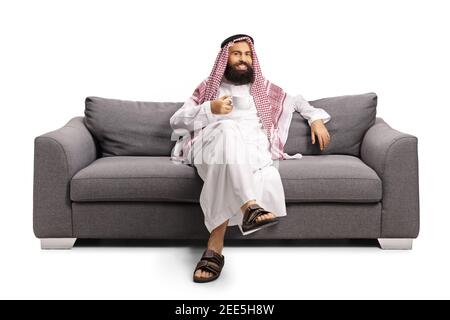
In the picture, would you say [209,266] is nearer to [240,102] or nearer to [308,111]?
[240,102]

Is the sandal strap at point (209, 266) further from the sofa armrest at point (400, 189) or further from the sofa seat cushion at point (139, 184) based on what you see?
the sofa armrest at point (400, 189)

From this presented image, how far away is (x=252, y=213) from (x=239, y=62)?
56.8 inches

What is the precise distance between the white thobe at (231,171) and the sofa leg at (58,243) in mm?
945

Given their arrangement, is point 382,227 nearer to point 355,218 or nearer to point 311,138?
point 355,218

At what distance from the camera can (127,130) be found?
5594mm

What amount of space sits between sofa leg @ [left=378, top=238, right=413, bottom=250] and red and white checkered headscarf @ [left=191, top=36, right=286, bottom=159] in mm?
958

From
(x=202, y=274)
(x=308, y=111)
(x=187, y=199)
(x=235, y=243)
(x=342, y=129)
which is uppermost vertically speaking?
(x=308, y=111)

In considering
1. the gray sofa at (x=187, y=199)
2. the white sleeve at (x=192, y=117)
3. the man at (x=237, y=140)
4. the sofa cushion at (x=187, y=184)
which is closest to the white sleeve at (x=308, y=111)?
the man at (x=237, y=140)

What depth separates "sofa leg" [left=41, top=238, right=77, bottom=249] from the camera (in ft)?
16.1

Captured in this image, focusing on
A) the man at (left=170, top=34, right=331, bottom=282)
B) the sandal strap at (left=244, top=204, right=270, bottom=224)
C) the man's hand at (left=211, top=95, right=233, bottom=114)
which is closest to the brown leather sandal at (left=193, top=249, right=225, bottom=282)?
the man at (left=170, top=34, right=331, bottom=282)

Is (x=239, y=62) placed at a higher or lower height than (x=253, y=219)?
higher

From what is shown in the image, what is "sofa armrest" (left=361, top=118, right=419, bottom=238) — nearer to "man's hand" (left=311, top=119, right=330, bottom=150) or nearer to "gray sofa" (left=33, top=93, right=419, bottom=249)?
"gray sofa" (left=33, top=93, right=419, bottom=249)

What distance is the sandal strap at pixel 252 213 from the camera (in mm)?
4254

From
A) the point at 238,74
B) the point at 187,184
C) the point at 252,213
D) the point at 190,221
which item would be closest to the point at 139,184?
the point at 187,184
